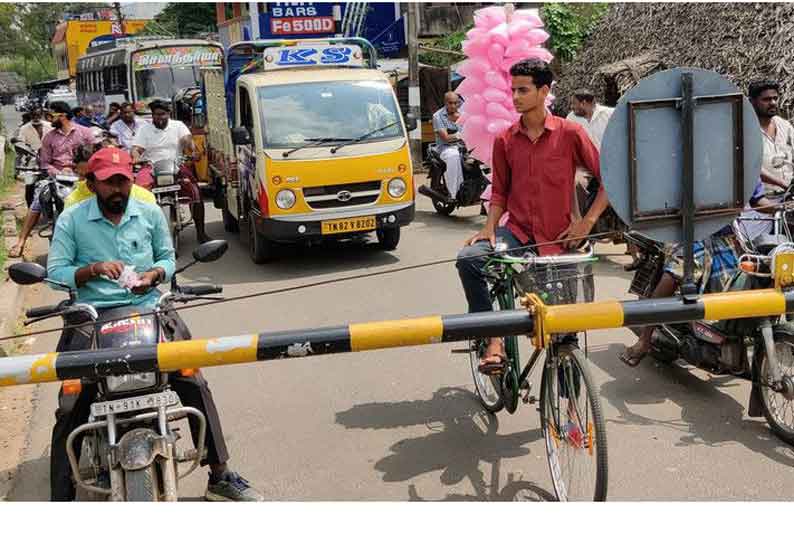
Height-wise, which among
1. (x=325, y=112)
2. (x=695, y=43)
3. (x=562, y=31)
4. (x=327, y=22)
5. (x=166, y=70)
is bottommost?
(x=325, y=112)

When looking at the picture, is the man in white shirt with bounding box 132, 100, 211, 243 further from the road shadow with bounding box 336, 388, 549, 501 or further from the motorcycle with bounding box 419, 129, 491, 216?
the road shadow with bounding box 336, 388, 549, 501

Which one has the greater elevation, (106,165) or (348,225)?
(106,165)

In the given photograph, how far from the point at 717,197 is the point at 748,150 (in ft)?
0.64

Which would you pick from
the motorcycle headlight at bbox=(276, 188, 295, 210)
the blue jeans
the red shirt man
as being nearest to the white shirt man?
the motorcycle headlight at bbox=(276, 188, 295, 210)

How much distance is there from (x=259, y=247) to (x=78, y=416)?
20.0ft

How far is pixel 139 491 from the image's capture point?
3209 millimetres

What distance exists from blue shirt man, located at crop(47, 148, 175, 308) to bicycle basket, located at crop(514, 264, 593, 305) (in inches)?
68.5

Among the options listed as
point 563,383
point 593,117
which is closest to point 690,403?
point 563,383

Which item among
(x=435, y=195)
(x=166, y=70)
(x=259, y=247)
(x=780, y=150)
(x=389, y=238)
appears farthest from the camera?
(x=166, y=70)

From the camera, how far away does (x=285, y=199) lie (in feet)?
29.9

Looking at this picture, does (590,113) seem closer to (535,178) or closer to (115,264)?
(535,178)

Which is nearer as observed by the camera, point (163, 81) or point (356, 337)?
point (356, 337)

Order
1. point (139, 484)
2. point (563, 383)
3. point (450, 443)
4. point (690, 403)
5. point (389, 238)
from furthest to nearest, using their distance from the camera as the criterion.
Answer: point (389, 238) → point (690, 403) → point (450, 443) → point (563, 383) → point (139, 484)

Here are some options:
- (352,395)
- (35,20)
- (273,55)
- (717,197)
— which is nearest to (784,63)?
(273,55)
